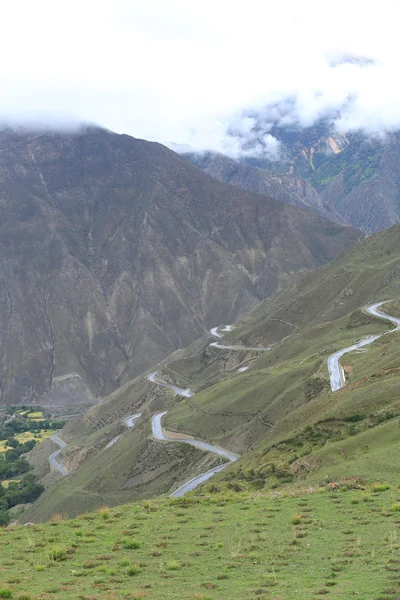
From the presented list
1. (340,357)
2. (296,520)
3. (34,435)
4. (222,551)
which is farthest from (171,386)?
(222,551)

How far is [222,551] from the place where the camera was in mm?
24875

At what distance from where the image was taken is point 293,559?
2295 cm

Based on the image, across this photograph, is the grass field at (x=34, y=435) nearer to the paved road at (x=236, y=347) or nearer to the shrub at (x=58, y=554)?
the paved road at (x=236, y=347)

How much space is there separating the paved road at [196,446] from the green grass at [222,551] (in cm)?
2182

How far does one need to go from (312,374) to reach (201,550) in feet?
169

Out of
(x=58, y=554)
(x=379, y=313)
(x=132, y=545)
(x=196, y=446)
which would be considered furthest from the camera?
(x=379, y=313)

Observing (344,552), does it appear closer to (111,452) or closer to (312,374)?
(312,374)

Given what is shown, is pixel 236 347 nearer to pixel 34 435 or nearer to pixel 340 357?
pixel 34 435

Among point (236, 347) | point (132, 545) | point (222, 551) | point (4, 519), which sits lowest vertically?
point (4, 519)

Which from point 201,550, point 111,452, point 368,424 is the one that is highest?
point 201,550

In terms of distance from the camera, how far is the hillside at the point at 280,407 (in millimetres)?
44031

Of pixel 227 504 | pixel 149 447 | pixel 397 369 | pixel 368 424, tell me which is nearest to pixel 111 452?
pixel 149 447

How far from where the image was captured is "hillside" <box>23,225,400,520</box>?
44.0 metres

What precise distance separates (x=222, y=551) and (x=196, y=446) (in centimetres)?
5667
